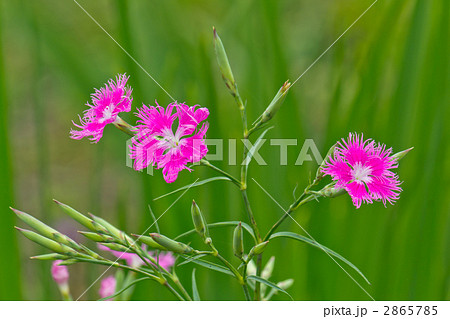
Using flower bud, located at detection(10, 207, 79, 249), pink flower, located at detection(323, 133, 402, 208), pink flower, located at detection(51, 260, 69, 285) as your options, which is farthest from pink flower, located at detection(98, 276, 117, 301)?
pink flower, located at detection(323, 133, 402, 208)

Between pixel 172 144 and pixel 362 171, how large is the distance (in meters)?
0.14

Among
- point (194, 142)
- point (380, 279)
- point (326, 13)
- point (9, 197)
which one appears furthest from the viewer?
point (326, 13)

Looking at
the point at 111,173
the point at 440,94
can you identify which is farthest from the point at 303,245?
the point at 111,173

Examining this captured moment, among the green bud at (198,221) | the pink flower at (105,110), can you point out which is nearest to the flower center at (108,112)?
the pink flower at (105,110)

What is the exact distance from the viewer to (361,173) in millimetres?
364

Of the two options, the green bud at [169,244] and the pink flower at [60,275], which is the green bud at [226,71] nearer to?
the green bud at [169,244]

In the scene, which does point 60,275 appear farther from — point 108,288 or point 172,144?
point 172,144

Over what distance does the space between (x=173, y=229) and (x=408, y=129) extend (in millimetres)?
320

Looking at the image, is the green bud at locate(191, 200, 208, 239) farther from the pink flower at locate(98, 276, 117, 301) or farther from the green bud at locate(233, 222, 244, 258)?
the pink flower at locate(98, 276, 117, 301)

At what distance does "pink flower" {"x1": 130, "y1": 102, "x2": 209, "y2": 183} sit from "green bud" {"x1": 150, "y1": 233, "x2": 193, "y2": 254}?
4 cm

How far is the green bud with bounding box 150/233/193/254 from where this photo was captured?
12.6 inches

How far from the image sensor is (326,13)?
122 cm

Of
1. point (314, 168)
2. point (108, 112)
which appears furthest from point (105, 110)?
point (314, 168)

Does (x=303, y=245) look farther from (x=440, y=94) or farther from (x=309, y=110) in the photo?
(x=309, y=110)
